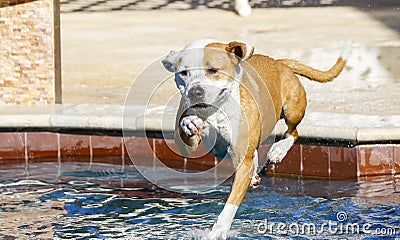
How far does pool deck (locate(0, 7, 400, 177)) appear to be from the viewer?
6645 millimetres

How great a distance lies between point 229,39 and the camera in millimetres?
11477

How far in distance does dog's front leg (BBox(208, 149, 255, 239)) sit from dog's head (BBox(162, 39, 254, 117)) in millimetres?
370

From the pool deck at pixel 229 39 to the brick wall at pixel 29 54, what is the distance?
48 cm

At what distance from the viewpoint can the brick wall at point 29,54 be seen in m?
7.93

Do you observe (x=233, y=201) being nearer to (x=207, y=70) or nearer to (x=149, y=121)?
(x=207, y=70)

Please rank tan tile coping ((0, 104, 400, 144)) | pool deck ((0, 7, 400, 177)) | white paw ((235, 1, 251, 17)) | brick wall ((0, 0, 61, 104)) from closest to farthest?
tan tile coping ((0, 104, 400, 144))
pool deck ((0, 7, 400, 177))
brick wall ((0, 0, 61, 104))
white paw ((235, 1, 251, 17))

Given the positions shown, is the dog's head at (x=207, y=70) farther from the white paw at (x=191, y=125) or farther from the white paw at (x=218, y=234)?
the white paw at (x=218, y=234)

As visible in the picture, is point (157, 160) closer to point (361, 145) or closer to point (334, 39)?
point (361, 145)

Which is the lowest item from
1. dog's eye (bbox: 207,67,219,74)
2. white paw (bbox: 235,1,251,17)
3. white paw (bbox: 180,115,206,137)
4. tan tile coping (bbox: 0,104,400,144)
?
tan tile coping (bbox: 0,104,400,144)

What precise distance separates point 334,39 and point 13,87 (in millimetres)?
4844

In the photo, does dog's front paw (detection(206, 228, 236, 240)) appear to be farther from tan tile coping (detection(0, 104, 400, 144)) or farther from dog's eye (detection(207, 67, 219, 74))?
tan tile coping (detection(0, 104, 400, 144))

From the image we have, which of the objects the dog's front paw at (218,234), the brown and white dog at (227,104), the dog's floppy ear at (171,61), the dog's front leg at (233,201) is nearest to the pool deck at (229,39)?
the brown and white dog at (227,104)

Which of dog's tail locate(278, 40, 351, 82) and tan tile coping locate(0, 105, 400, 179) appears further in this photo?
tan tile coping locate(0, 105, 400, 179)

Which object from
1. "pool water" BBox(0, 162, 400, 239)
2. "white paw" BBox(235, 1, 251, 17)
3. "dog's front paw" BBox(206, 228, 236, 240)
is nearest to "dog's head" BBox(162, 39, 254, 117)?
"dog's front paw" BBox(206, 228, 236, 240)
